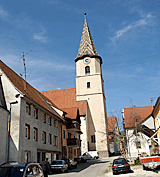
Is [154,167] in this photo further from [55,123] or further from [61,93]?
[61,93]

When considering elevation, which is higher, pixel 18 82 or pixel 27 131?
pixel 18 82

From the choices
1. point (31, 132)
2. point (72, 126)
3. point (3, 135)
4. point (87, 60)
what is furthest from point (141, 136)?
point (3, 135)

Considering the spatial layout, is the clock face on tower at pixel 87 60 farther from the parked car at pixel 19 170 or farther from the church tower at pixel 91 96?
the parked car at pixel 19 170

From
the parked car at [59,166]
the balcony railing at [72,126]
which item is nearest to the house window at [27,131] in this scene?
the parked car at [59,166]

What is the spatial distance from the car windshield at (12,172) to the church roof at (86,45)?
46.4 metres

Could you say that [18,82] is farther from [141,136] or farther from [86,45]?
[86,45]

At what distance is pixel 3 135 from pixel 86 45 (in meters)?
41.8

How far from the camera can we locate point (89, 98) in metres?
50.9

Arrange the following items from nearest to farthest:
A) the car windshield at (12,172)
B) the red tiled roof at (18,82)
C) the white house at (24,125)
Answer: the car windshield at (12,172)
the white house at (24,125)
the red tiled roof at (18,82)

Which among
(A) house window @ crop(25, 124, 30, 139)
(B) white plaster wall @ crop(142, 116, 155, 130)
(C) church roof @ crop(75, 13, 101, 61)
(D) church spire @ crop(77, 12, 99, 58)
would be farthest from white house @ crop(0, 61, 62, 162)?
(D) church spire @ crop(77, 12, 99, 58)

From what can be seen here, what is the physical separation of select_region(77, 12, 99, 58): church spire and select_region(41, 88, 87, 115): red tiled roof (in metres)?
9.82

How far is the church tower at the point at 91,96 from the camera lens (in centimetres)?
4659

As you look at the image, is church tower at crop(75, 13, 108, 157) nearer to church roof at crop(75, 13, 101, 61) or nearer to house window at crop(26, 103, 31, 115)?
church roof at crop(75, 13, 101, 61)

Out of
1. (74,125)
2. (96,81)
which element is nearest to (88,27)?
(96,81)
